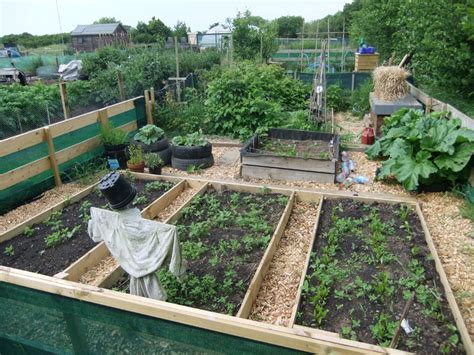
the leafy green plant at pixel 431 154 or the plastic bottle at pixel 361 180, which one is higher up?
the leafy green plant at pixel 431 154

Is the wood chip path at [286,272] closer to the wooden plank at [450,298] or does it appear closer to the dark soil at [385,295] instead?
the dark soil at [385,295]

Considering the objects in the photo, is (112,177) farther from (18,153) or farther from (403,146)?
(403,146)

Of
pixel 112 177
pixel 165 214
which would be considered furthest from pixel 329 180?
pixel 112 177

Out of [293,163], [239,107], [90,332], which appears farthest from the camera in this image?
[239,107]

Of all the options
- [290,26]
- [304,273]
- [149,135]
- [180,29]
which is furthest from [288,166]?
[290,26]

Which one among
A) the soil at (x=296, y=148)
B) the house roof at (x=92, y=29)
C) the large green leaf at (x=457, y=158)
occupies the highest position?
the house roof at (x=92, y=29)

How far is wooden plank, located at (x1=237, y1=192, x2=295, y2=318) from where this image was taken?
113 inches

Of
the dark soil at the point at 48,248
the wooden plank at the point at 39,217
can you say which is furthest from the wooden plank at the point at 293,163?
the wooden plank at the point at 39,217

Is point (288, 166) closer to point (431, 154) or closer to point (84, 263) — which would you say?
point (431, 154)

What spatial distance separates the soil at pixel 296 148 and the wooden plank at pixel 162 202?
5.60 feet

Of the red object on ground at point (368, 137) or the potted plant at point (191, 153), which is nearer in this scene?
the potted plant at point (191, 153)

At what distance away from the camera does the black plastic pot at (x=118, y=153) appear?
623 centimetres

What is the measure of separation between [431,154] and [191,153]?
12.0 ft

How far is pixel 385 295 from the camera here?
2.99m
